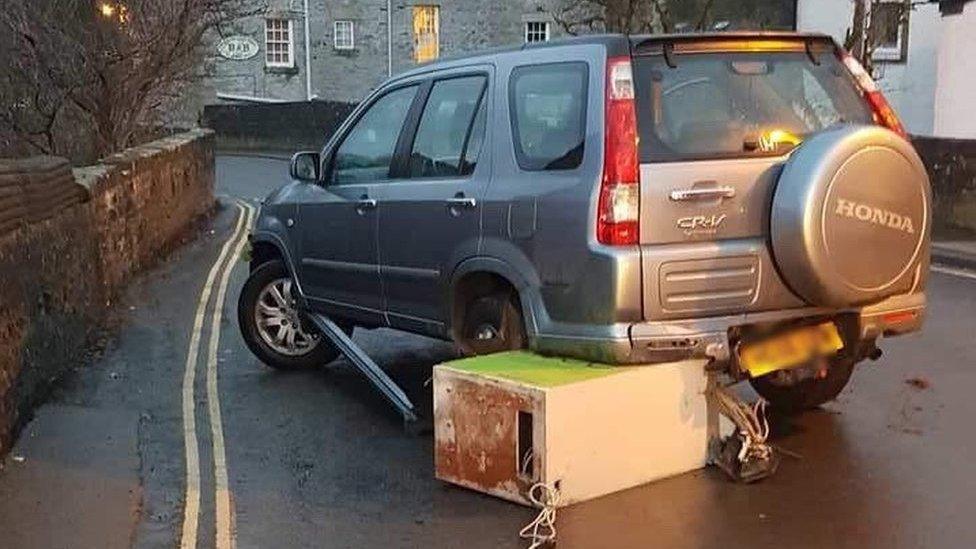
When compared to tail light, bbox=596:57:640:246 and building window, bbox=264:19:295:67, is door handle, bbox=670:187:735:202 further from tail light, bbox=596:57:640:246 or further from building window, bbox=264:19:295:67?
building window, bbox=264:19:295:67

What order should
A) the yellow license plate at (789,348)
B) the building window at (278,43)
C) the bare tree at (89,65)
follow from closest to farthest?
the yellow license plate at (789,348) → the bare tree at (89,65) → the building window at (278,43)

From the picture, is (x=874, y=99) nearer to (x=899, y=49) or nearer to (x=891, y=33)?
(x=899, y=49)

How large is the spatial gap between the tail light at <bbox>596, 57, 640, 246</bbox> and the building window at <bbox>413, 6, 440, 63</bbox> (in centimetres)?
4514

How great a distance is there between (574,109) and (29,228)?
12.7 ft

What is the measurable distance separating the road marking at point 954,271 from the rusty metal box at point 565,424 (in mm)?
8389

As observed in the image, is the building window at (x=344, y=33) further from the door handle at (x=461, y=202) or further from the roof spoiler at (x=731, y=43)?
the roof spoiler at (x=731, y=43)

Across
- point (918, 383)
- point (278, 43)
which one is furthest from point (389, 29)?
point (918, 383)

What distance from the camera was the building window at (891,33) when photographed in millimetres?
27812

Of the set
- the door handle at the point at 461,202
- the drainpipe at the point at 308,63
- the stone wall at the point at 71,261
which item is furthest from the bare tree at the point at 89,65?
the drainpipe at the point at 308,63

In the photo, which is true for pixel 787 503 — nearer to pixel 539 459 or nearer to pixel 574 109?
pixel 539 459

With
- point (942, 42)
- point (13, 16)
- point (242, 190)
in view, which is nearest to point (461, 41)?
point (242, 190)

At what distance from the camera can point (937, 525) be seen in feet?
19.5

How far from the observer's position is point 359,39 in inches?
1989

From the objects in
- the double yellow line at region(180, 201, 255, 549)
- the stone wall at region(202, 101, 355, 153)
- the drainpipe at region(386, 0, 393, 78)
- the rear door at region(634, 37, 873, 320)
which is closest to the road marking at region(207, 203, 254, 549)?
the double yellow line at region(180, 201, 255, 549)
